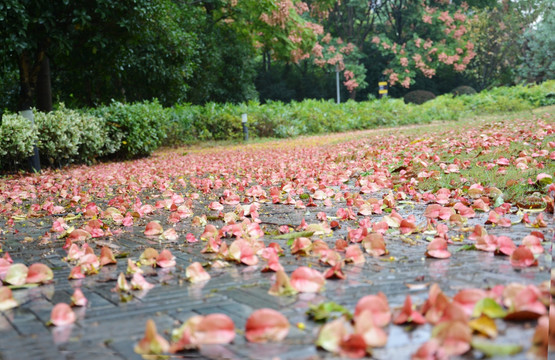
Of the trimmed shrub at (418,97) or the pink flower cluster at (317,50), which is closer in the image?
the pink flower cluster at (317,50)

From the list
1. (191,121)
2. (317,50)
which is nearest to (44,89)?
(191,121)

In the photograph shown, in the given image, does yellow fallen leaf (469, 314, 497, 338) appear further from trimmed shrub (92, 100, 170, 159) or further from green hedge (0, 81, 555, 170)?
trimmed shrub (92, 100, 170, 159)

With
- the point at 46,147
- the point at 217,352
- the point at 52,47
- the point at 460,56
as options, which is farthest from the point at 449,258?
the point at 460,56

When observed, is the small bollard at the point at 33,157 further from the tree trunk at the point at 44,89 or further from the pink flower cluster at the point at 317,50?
the pink flower cluster at the point at 317,50

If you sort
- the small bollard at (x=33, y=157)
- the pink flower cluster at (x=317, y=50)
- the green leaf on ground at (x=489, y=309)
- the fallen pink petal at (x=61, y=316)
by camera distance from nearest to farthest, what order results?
the green leaf on ground at (x=489, y=309)
the fallen pink petal at (x=61, y=316)
the small bollard at (x=33, y=157)
the pink flower cluster at (x=317, y=50)

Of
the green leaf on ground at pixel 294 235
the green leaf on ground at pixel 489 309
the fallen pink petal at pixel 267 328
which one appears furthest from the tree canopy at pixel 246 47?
the fallen pink petal at pixel 267 328

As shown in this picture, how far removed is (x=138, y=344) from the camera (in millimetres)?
1373

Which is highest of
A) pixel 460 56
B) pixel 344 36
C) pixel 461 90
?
pixel 344 36

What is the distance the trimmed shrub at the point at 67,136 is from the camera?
8369 millimetres

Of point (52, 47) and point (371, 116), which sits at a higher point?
point (52, 47)

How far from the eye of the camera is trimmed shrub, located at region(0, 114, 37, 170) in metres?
7.49

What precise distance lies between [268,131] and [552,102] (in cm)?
1118

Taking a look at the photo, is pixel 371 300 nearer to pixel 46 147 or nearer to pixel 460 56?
pixel 46 147

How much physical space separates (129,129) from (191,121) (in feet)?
12.5
